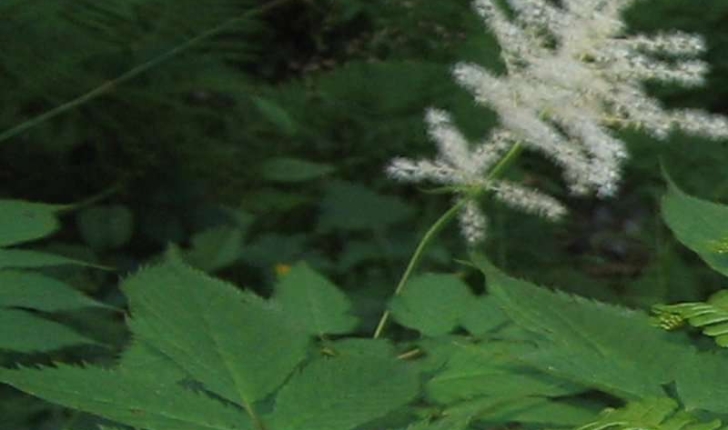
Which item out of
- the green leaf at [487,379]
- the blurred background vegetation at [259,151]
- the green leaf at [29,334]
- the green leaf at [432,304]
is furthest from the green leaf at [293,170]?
the green leaf at [487,379]

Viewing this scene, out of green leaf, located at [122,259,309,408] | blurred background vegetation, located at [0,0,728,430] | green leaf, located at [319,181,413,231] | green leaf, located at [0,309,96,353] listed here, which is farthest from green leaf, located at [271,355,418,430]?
green leaf, located at [319,181,413,231]

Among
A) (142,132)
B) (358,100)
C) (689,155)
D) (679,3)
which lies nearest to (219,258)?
(142,132)

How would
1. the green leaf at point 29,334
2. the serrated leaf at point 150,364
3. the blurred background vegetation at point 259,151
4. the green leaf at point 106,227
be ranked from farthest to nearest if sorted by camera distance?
1. the green leaf at point 106,227
2. the blurred background vegetation at point 259,151
3. the green leaf at point 29,334
4. the serrated leaf at point 150,364

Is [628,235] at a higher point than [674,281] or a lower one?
lower

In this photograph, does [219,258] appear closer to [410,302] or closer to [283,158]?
[283,158]

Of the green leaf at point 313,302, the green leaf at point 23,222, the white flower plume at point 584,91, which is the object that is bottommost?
the green leaf at point 313,302

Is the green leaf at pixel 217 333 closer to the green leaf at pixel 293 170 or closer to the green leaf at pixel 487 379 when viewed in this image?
the green leaf at pixel 487 379

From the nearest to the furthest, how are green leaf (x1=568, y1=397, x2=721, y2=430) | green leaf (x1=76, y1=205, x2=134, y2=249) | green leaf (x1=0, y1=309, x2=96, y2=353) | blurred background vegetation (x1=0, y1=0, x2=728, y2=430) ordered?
green leaf (x1=568, y1=397, x2=721, y2=430)
green leaf (x1=0, y1=309, x2=96, y2=353)
blurred background vegetation (x1=0, y1=0, x2=728, y2=430)
green leaf (x1=76, y1=205, x2=134, y2=249)

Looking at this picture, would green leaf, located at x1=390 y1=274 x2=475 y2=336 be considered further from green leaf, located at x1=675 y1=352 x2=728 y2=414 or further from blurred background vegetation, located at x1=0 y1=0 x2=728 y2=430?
blurred background vegetation, located at x1=0 y1=0 x2=728 y2=430
